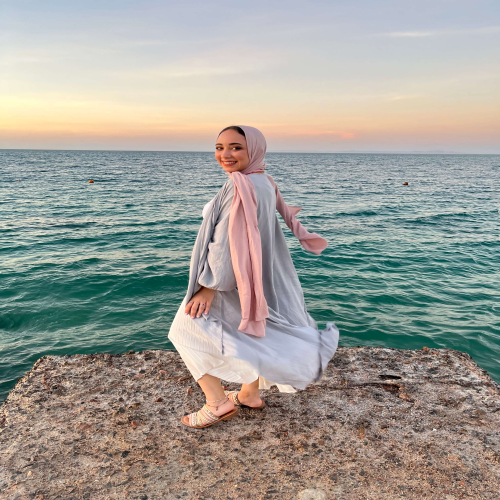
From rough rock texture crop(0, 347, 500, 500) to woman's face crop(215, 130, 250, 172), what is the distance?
7.09ft

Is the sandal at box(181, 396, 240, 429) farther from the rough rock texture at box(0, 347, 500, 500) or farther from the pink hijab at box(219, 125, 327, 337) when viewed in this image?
the pink hijab at box(219, 125, 327, 337)

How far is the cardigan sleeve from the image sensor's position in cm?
259

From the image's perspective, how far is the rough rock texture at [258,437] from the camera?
8.61ft

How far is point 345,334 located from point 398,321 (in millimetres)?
1232

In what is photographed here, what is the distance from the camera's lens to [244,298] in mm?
2641

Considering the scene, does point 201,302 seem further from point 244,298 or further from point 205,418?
point 205,418

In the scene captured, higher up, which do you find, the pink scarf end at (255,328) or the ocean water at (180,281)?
the pink scarf end at (255,328)

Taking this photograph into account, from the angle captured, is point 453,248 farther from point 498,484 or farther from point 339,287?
point 498,484

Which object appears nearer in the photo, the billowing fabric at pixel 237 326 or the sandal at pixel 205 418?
the billowing fabric at pixel 237 326

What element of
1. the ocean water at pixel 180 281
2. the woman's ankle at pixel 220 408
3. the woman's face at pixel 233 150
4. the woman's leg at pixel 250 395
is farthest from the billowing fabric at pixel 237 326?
the ocean water at pixel 180 281

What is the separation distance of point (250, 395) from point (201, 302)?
116 cm

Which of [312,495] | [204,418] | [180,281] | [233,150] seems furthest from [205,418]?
[180,281]

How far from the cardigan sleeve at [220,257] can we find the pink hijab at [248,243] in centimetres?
5

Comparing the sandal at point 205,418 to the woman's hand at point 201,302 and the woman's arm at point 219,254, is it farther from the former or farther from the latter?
the woman's arm at point 219,254
